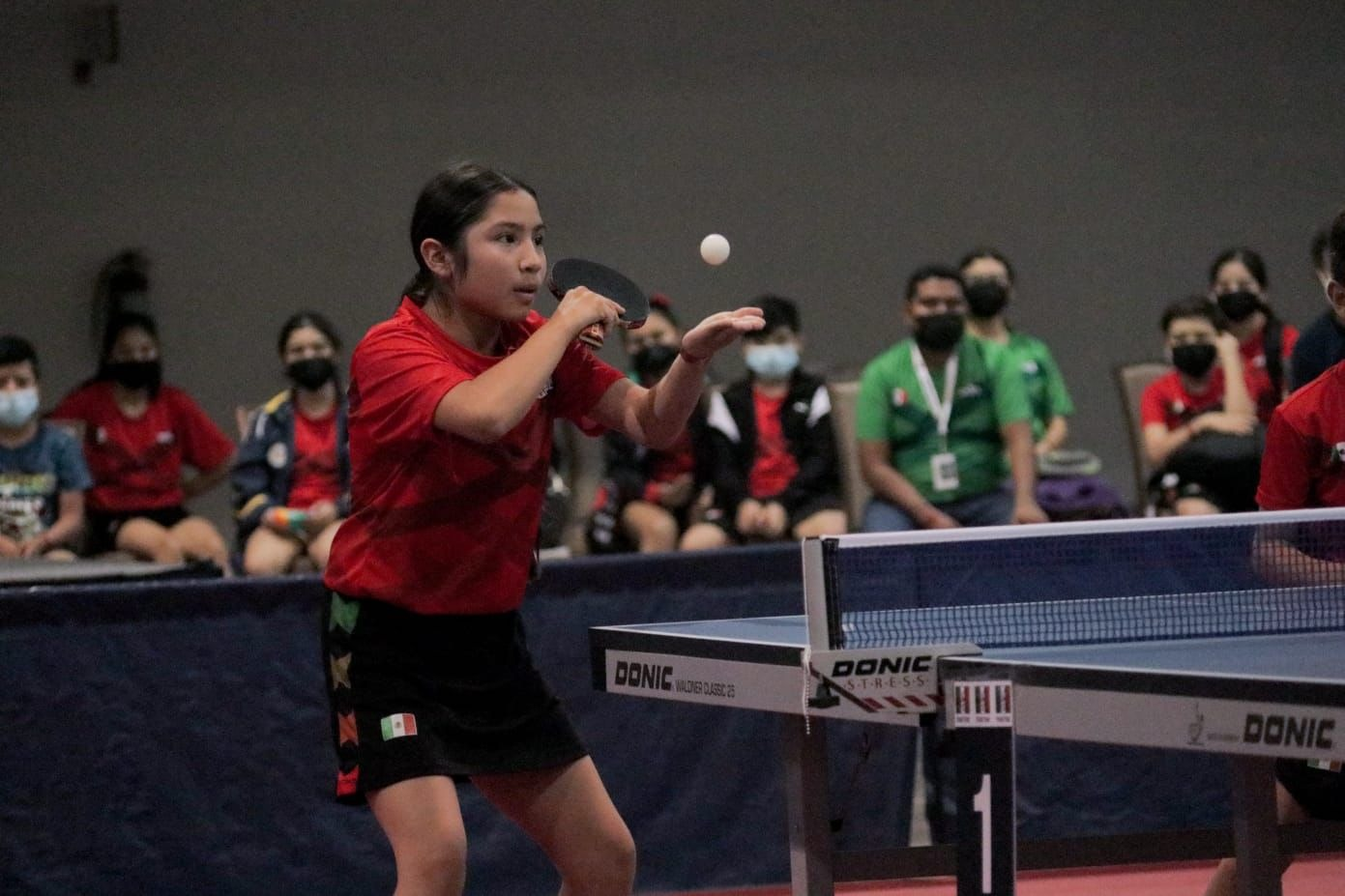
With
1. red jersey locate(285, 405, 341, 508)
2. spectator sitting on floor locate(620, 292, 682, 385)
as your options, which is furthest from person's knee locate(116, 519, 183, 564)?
spectator sitting on floor locate(620, 292, 682, 385)

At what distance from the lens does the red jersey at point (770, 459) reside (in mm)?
7418

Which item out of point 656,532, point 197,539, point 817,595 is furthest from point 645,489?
point 817,595

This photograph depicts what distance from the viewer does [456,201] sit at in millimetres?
3330

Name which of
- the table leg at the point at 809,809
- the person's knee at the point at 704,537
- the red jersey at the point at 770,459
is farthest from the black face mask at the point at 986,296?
the table leg at the point at 809,809

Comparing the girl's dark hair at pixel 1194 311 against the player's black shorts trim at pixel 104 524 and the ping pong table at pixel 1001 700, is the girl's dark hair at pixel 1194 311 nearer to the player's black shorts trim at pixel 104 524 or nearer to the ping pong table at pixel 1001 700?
the player's black shorts trim at pixel 104 524

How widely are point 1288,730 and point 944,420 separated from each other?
4.54 m

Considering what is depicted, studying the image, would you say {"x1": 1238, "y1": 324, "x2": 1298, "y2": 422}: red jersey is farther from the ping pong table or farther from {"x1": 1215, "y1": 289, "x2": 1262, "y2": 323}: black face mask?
the ping pong table

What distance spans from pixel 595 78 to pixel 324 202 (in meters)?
1.43

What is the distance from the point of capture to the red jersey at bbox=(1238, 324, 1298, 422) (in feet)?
23.9

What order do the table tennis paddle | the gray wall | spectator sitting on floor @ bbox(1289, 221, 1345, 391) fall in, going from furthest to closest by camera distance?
the gray wall
spectator sitting on floor @ bbox(1289, 221, 1345, 391)
the table tennis paddle

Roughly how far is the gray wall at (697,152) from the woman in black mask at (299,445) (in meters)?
1.87

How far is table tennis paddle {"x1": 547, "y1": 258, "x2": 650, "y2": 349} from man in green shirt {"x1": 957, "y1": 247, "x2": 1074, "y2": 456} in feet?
14.7

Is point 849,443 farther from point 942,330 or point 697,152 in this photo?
point 697,152

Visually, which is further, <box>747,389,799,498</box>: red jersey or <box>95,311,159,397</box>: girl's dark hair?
<box>95,311,159,397</box>: girl's dark hair
